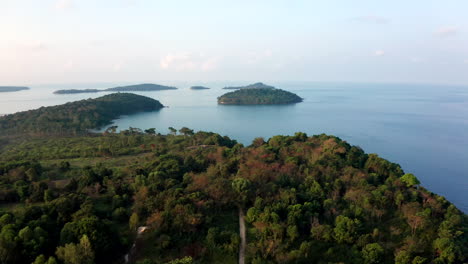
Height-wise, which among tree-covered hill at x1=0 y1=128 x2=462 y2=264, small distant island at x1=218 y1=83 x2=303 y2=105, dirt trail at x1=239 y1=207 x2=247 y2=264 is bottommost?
dirt trail at x1=239 y1=207 x2=247 y2=264

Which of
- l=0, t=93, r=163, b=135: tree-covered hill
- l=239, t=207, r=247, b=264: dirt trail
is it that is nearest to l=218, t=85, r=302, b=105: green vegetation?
l=0, t=93, r=163, b=135: tree-covered hill

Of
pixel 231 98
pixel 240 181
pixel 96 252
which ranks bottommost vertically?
pixel 96 252

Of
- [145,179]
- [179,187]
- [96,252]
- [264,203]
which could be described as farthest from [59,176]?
[264,203]

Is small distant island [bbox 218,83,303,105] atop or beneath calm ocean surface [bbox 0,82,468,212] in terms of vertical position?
atop

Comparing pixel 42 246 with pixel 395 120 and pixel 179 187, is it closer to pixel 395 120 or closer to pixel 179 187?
pixel 179 187

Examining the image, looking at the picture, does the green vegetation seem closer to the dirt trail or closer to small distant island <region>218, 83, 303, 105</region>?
small distant island <region>218, 83, 303, 105</region>

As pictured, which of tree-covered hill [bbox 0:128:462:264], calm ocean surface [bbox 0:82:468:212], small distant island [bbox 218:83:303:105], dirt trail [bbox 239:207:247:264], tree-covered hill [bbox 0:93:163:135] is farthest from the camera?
small distant island [bbox 218:83:303:105]

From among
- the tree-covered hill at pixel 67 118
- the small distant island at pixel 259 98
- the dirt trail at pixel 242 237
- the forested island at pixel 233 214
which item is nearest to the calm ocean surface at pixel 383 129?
the tree-covered hill at pixel 67 118

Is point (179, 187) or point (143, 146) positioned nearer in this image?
point (179, 187)
